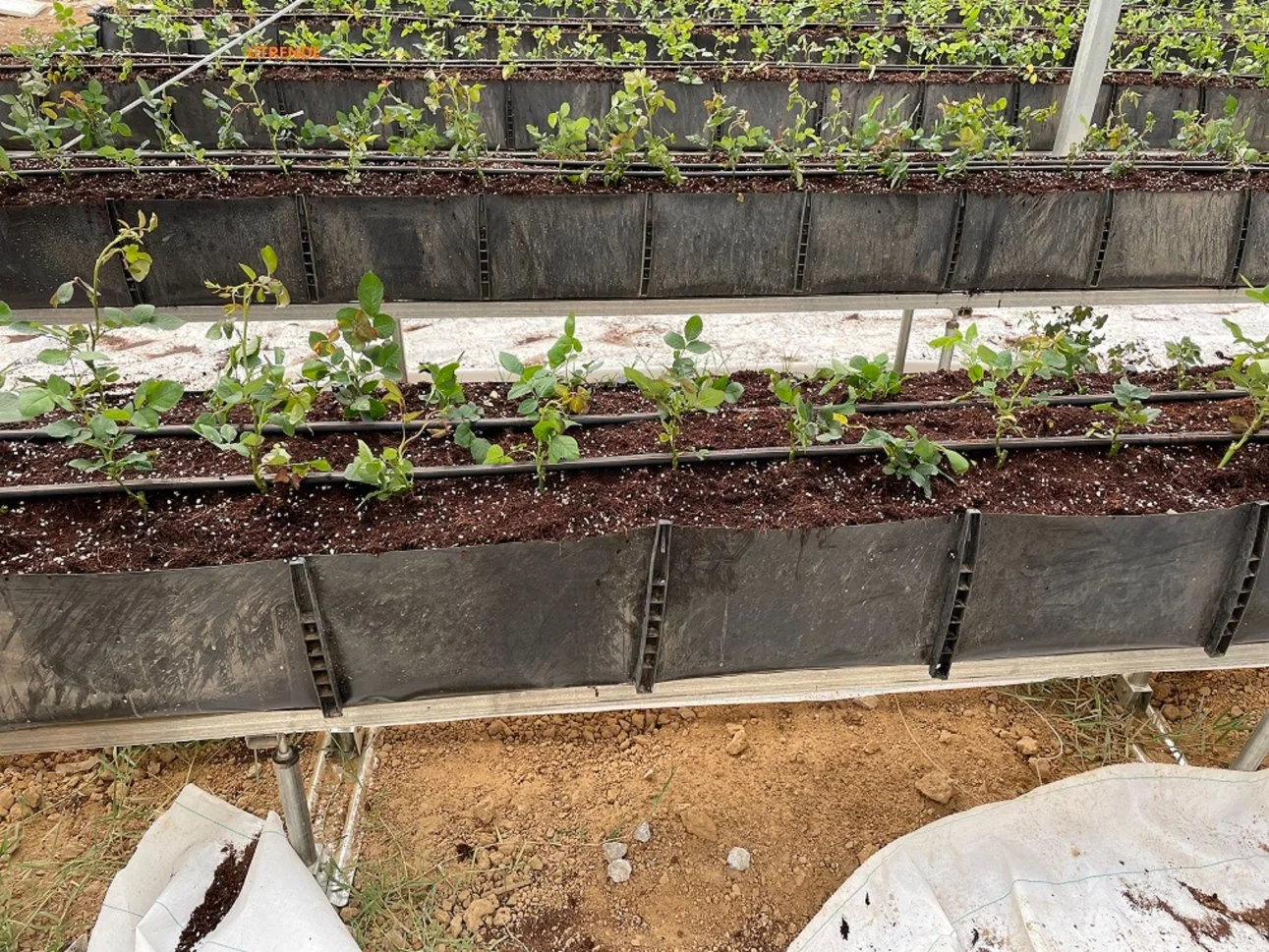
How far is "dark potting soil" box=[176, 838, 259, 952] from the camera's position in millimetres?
1644

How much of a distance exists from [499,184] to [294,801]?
2096 millimetres

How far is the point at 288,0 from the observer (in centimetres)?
609

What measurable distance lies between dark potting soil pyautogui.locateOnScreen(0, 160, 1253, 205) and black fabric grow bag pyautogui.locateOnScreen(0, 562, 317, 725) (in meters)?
1.80

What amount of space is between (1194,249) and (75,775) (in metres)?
3.82

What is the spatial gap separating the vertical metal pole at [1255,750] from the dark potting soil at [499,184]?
190 cm

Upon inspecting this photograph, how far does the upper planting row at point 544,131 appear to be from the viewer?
303cm

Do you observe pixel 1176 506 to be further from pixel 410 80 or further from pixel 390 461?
pixel 410 80

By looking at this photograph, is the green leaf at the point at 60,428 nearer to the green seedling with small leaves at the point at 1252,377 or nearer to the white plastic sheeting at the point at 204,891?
the white plastic sheeting at the point at 204,891

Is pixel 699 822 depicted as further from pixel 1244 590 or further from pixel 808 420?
pixel 1244 590

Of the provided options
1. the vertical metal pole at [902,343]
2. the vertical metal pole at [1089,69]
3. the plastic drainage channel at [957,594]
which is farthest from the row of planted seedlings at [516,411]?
the vertical metal pole at [1089,69]

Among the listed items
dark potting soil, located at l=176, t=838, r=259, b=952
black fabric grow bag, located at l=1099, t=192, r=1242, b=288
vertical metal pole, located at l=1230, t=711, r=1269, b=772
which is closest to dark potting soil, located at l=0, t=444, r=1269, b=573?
vertical metal pole, located at l=1230, t=711, r=1269, b=772

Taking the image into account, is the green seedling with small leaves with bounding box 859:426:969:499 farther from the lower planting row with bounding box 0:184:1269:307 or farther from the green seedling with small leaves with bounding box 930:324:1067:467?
the lower planting row with bounding box 0:184:1269:307

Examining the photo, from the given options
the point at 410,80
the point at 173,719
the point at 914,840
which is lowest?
the point at 914,840

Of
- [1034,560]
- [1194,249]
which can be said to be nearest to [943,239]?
[1194,249]
